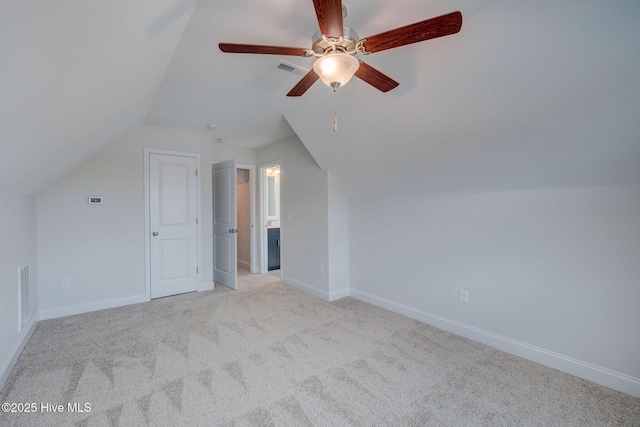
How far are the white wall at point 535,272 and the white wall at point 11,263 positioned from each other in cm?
343

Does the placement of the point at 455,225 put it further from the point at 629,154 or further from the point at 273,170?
the point at 273,170

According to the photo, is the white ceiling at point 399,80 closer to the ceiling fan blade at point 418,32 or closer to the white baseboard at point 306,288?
the ceiling fan blade at point 418,32

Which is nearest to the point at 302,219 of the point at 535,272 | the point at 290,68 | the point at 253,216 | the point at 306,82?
the point at 253,216

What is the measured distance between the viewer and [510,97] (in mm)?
1876

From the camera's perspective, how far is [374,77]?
1733mm

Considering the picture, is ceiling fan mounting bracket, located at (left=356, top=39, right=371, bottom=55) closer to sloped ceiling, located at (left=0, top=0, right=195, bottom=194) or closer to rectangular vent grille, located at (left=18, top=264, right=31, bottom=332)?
sloped ceiling, located at (left=0, top=0, right=195, bottom=194)

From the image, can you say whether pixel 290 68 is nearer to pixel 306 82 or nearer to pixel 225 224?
pixel 306 82

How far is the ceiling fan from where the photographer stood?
124cm

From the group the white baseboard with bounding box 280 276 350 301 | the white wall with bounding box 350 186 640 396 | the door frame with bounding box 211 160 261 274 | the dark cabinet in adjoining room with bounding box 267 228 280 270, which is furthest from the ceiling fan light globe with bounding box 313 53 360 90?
the dark cabinet in adjoining room with bounding box 267 228 280 270

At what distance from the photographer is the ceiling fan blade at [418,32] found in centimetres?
123

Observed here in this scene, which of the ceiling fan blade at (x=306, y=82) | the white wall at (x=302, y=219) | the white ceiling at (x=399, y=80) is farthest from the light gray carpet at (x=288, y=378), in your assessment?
the ceiling fan blade at (x=306, y=82)

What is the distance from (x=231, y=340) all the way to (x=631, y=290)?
3099mm

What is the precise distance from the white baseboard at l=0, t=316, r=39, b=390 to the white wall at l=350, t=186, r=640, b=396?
3393 mm

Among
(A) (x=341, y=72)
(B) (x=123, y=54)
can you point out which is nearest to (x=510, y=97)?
(A) (x=341, y=72)
